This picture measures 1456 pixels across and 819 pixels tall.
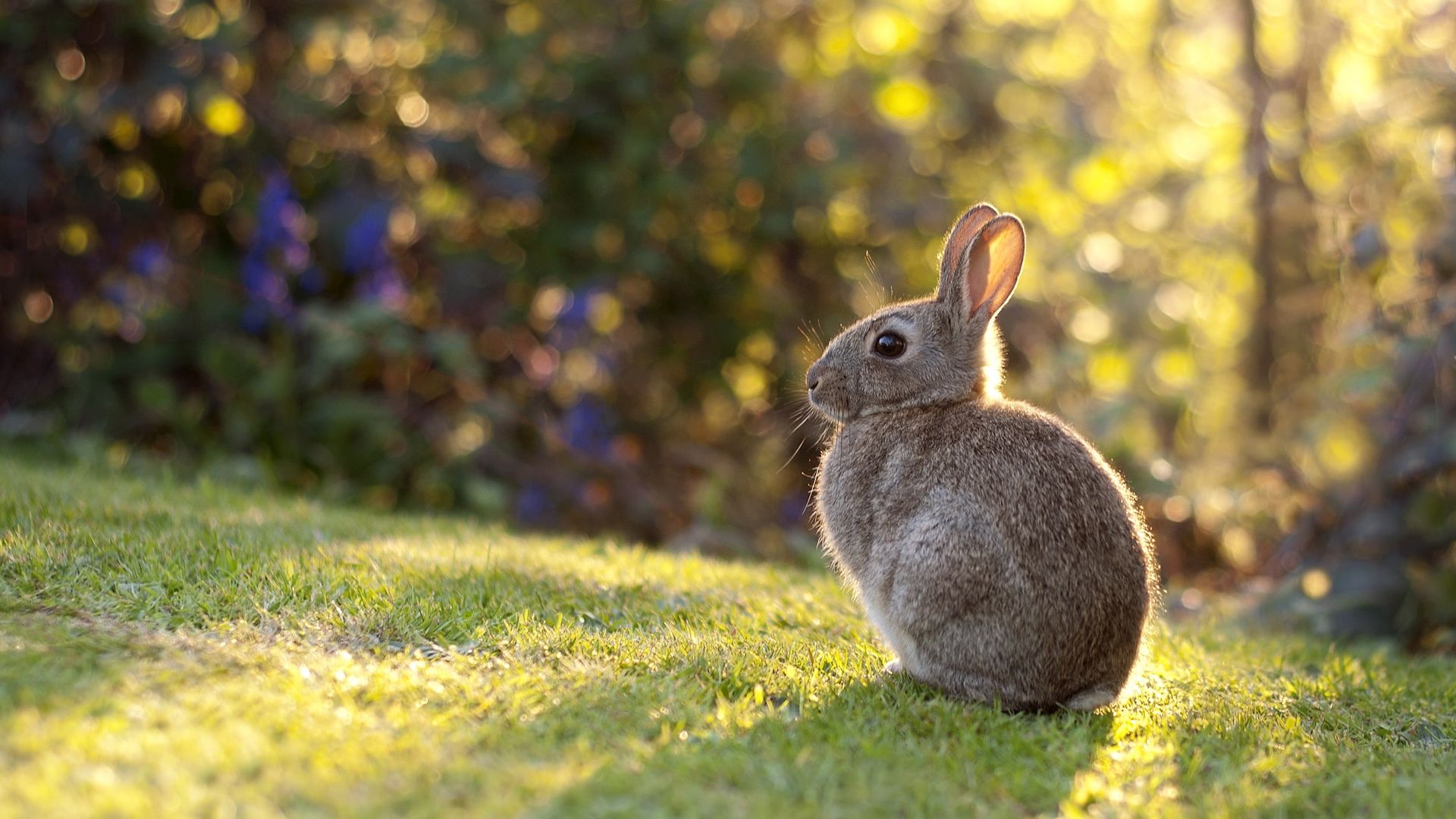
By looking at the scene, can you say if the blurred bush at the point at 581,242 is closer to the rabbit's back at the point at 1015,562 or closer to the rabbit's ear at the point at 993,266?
the rabbit's ear at the point at 993,266

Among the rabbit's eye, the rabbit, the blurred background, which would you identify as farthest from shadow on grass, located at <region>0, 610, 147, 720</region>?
the blurred background

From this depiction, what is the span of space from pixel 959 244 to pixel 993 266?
14cm

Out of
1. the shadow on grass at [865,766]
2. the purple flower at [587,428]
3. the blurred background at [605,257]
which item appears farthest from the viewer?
the purple flower at [587,428]

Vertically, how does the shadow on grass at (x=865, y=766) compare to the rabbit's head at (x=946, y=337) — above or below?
below

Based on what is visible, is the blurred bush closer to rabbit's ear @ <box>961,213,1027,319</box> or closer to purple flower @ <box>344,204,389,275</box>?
purple flower @ <box>344,204,389,275</box>

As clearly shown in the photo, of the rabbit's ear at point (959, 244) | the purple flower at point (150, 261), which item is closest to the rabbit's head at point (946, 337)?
the rabbit's ear at point (959, 244)

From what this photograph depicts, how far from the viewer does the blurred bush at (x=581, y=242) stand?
7.40 meters

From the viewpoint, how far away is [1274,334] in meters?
10.8

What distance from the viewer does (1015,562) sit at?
3715 mm

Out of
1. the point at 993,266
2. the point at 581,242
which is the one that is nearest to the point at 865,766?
the point at 993,266

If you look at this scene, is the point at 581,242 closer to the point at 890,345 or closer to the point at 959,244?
the point at 890,345

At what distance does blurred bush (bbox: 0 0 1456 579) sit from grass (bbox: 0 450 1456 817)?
2585 millimetres

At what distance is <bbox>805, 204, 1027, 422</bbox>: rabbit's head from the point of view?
4.39 meters

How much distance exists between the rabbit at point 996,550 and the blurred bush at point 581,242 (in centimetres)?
300
